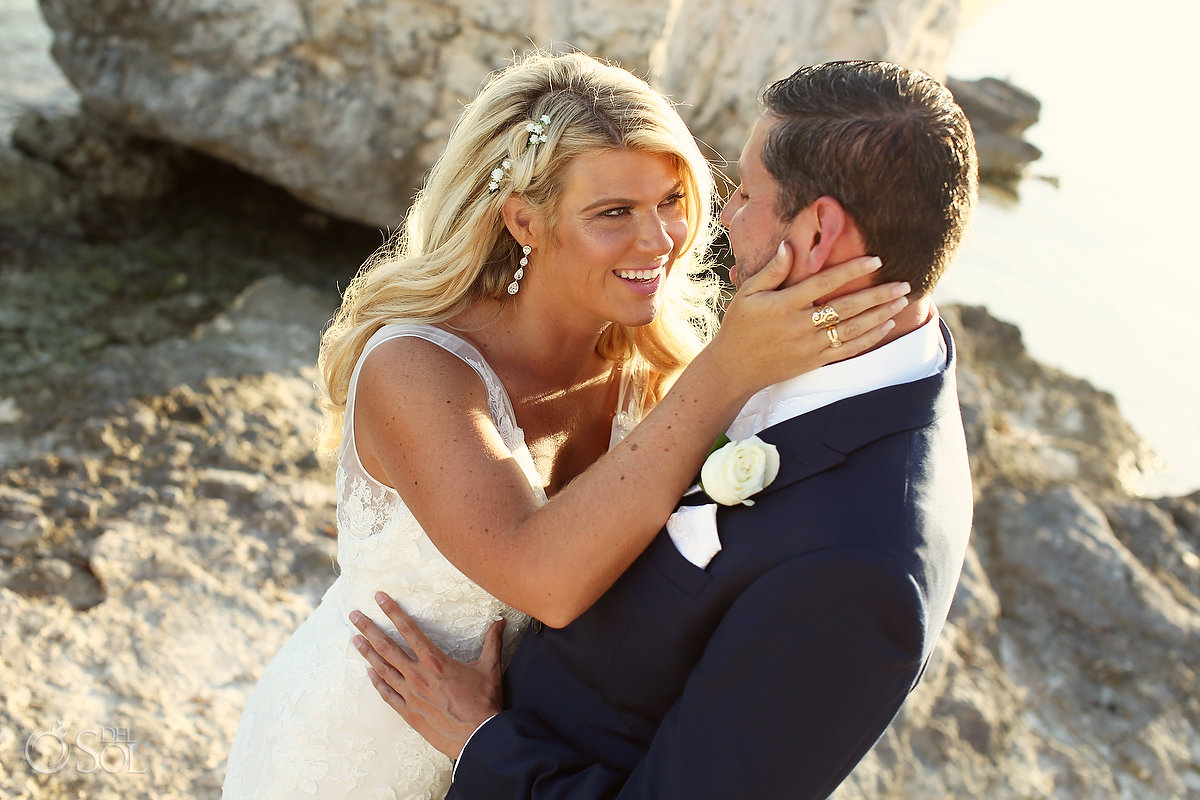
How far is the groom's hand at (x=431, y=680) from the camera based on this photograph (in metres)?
2.05

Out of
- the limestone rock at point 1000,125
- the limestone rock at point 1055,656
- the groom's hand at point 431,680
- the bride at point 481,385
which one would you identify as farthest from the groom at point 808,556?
the limestone rock at point 1000,125

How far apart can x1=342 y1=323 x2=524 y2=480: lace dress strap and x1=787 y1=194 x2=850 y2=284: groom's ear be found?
0.89 metres

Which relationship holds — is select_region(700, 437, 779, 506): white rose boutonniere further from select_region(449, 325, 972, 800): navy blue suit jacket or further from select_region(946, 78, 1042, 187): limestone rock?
select_region(946, 78, 1042, 187): limestone rock

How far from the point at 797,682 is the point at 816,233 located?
2.53 feet

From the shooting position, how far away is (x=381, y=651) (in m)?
2.30

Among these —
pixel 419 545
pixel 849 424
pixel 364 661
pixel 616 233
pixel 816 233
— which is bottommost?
pixel 364 661

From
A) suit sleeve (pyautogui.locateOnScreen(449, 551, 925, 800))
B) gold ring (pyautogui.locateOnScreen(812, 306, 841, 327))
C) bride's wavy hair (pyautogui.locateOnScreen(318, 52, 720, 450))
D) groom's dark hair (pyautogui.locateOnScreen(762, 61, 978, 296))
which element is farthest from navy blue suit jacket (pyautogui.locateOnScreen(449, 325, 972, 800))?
bride's wavy hair (pyautogui.locateOnScreen(318, 52, 720, 450))

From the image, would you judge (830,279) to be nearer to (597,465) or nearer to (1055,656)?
(597,465)

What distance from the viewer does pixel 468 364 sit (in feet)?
7.63

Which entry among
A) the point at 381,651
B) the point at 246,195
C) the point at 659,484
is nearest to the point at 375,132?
the point at 246,195

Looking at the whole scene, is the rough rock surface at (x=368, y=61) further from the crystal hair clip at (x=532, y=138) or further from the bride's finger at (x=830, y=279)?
the bride's finger at (x=830, y=279)

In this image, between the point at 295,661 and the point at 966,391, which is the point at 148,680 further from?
the point at 966,391

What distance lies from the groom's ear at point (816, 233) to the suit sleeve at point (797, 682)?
1.77 feet

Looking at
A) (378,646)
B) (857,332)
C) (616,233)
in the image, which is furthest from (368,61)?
(857,332)
